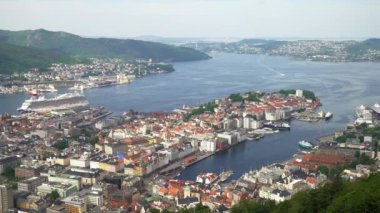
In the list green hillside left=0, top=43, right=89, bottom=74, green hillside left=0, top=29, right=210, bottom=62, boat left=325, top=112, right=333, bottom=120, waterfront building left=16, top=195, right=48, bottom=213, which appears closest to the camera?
waterfront building left=16, top=195, right=48, bottom=213

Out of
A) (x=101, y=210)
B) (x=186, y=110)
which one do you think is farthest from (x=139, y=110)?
(x=101, y=210)

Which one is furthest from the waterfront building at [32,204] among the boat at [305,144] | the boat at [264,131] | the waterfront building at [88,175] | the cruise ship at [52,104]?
the cruise ship at [52,104]

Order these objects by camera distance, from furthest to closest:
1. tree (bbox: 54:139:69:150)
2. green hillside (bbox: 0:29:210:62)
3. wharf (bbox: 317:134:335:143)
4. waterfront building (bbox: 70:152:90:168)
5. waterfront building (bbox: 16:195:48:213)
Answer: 1. green hillside (bbox: 0:29:210:62)
2. wharf (bbox: 317:134:335:143)
3. tree (bbox: 54:139:69:150)
4. waterfront building (bbox: 70:152:90:168)
5. waterfront building (bbox: 16:195:48:213)

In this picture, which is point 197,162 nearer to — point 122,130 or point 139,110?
point 122,130

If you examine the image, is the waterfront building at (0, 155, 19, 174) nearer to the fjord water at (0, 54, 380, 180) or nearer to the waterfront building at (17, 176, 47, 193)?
the waterfront building at (17, 176, 47, 193)

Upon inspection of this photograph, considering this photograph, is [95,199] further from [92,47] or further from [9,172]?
[92,47]

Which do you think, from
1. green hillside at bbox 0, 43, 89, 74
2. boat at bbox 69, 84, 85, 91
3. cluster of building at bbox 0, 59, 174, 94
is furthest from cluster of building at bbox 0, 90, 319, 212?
green hillside at bbox 0, 43, 89, 74

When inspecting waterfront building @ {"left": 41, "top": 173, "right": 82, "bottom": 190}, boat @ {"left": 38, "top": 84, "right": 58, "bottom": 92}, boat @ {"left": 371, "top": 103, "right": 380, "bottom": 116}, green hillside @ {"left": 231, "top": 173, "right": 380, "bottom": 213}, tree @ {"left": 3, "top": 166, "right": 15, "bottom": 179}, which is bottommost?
tree @ {"left": 3, "top": 166, "right": 15, "bottom": 179}
